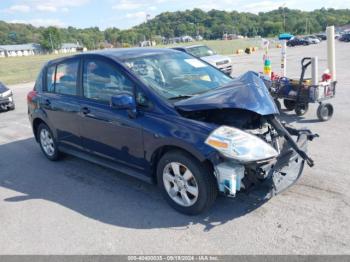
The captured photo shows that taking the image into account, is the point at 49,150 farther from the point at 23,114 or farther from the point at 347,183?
the point at 23,114

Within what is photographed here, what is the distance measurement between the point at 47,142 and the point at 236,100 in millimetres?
3857

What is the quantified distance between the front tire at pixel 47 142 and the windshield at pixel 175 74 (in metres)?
2.39

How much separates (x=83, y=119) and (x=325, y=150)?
3686 mm

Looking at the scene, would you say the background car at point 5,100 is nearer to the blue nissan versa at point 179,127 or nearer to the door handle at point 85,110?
the blue nissan versa at point 179,127

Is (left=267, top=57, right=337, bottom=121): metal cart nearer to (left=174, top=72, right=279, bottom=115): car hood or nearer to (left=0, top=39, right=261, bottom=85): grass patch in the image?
(left=174, top=72, right=279, bottom=115): car hood

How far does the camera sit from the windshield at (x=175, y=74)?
4.22m

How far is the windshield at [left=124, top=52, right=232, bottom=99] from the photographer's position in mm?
4221

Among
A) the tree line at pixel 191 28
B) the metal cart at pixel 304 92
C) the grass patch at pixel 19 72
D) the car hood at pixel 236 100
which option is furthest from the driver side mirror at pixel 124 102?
the tree line at pixel 191 28

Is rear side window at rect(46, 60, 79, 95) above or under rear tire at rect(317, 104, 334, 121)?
above

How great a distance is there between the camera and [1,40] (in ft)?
464

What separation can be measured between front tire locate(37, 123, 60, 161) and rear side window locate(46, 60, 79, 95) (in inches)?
29.1

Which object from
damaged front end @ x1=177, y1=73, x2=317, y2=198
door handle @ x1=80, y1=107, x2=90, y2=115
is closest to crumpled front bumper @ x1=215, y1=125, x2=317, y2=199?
damaged front end @ x1=177, y1=73, x2=317, y2=198

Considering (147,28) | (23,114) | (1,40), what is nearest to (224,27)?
(147,28)

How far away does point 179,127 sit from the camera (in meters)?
3.67
